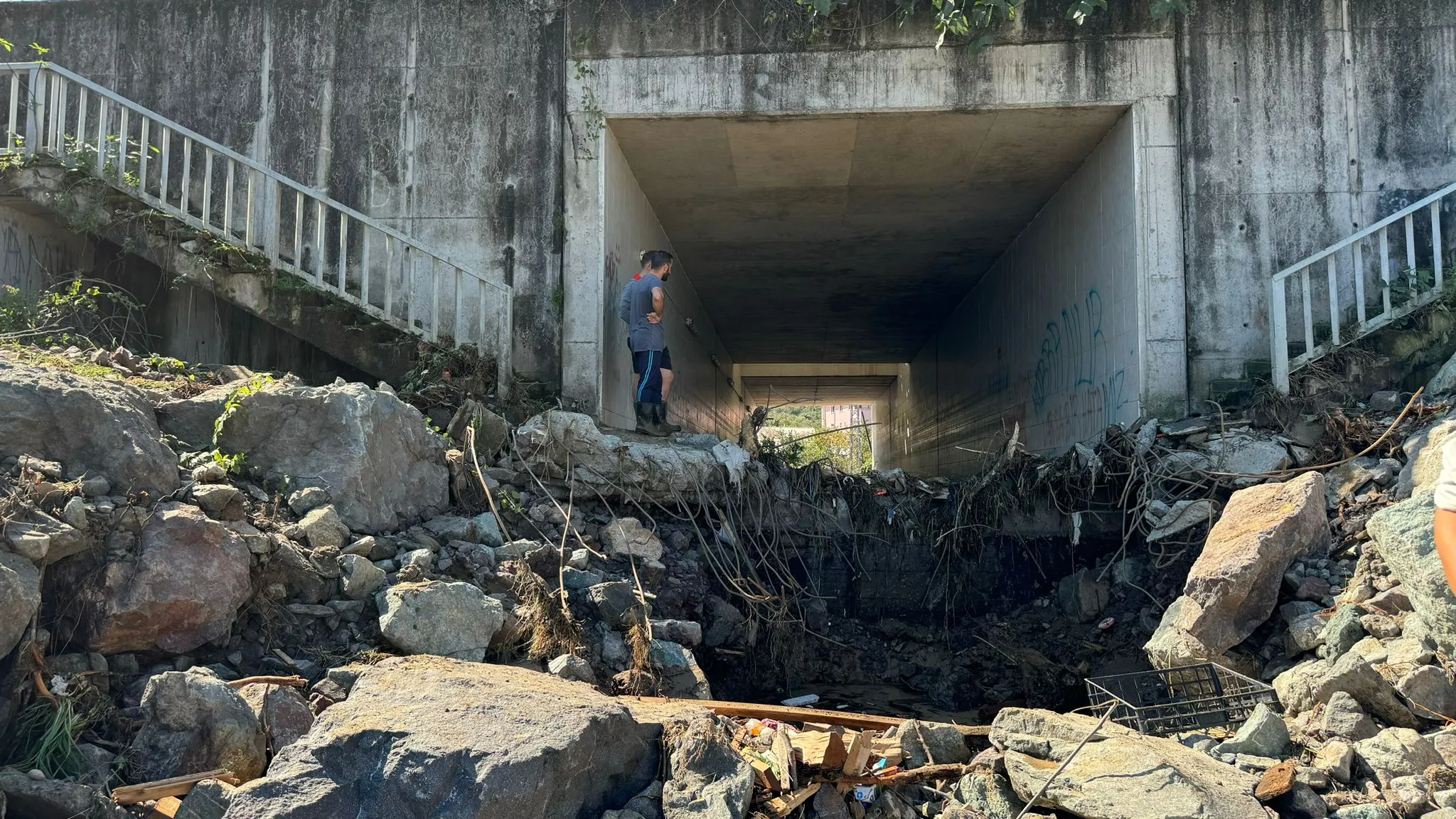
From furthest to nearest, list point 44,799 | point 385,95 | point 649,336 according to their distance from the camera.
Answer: point 385,95 → point 649,336 → point 44,799

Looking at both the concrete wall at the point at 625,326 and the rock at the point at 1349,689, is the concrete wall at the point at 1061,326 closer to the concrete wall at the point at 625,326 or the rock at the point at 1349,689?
the rock at the point at 1349,689

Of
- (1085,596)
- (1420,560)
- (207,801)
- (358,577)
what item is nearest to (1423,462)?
(1420,560)

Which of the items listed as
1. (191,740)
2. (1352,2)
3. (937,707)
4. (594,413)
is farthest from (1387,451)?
(191,740)

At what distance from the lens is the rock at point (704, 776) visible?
3.45 metres

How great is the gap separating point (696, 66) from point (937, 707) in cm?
523

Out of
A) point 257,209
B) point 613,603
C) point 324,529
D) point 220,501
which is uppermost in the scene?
point 257,209

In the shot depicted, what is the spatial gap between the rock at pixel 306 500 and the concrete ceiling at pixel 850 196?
4.49 metres

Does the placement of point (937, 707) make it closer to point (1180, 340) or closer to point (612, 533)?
point (612, 533)

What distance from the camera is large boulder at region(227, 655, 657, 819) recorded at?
3.18 metres

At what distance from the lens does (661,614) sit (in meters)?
5.88

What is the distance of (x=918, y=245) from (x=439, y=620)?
8.86 meters

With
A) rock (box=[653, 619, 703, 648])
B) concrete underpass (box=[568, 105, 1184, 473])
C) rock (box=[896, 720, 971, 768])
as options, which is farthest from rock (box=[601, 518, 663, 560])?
rock (box=[896, 720, 971, 768])

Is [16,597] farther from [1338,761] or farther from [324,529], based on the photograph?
[1338,761]

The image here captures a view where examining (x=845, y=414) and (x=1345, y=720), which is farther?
(x=845, y=414)
